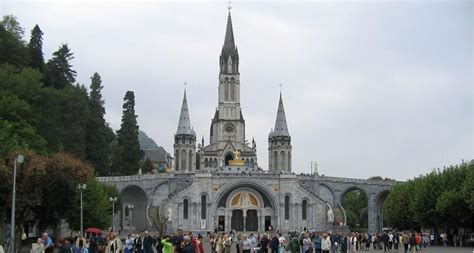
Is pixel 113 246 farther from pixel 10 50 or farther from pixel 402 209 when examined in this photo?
pixel 402 209

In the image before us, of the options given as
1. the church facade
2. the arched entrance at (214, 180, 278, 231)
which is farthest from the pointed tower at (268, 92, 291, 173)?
the arched entrance at (214, 180, 278, 231)

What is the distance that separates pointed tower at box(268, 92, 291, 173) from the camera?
8444cm

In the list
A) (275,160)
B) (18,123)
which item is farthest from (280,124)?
(18,123)

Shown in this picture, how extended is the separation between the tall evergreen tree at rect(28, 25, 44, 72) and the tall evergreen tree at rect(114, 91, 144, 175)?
16309mm

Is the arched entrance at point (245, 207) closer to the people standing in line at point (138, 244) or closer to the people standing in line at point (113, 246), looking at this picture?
the people standing in line at point (138, 244)

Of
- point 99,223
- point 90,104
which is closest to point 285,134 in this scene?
point 90,104

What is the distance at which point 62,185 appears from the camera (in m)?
30.8

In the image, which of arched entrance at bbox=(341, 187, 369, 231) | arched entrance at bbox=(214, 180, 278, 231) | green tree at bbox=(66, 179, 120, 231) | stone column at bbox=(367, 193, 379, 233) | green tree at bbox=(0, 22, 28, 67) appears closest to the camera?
green tree at bbox=(66, 179, 120, 231)

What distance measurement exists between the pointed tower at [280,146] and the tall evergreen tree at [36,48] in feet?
114

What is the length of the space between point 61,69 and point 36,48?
507cm

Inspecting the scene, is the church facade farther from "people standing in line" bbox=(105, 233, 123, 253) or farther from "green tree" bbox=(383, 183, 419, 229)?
"people standing in line" bbox=(105, 233, 123, 253)

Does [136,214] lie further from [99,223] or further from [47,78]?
[99,223]

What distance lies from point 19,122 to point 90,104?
92.7ft

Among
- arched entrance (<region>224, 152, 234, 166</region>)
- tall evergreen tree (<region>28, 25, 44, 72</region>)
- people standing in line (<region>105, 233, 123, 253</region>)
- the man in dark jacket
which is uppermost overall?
tall evergreen tree (<region>28, 25, 44, 72</region>)
